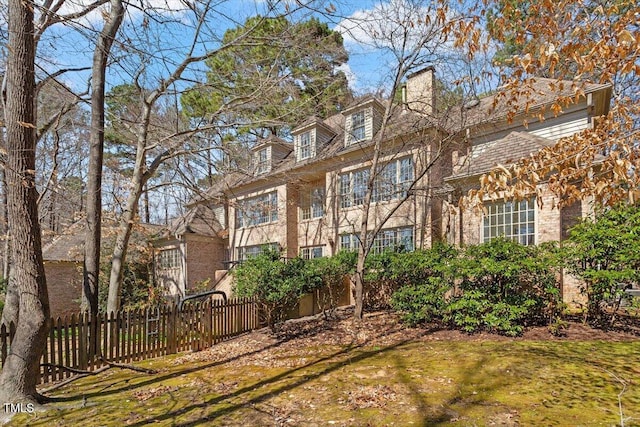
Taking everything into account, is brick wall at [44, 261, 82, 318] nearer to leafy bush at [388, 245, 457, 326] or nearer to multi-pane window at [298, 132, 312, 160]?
multi-pane window at [298, 132, 312, 160]

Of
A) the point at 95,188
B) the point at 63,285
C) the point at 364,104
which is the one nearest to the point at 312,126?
the point at 364,104

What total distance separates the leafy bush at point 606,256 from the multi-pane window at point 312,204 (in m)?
12.4

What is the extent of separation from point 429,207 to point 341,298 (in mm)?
5136

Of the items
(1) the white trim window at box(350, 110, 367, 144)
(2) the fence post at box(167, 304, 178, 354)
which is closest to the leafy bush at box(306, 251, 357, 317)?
(2) the fence post at box(167, 304, 178, 354)

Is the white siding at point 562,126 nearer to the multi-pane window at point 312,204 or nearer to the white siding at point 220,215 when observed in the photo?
the multi-pane window at point 312,204

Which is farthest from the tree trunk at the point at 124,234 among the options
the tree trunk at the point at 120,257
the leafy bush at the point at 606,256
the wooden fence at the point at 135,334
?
the leafy bush at the point at 606,256

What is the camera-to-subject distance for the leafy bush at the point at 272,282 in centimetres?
934

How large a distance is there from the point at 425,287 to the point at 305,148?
12682 mm

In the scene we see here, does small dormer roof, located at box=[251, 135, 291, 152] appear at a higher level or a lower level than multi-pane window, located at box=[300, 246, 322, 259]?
higher

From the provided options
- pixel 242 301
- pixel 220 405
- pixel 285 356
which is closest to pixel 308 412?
pixel 220 405

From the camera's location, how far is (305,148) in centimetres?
1980

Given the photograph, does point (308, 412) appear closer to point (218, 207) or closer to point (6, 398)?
point (6, 398)

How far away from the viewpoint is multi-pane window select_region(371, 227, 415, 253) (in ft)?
48.8

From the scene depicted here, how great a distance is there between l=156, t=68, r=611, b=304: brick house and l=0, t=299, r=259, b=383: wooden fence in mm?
3187
